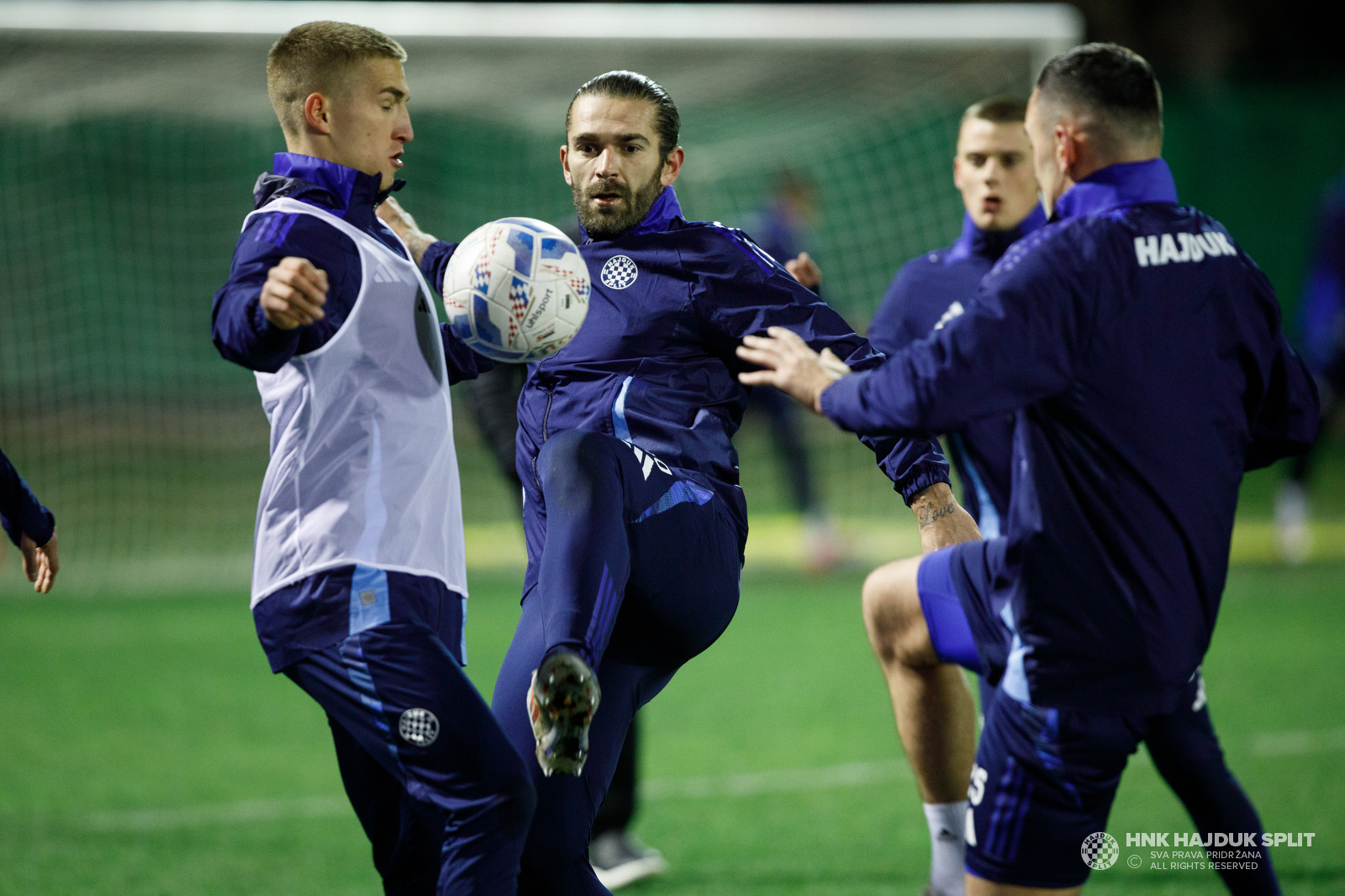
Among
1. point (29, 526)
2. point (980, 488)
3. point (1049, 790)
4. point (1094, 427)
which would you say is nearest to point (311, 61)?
point (29, 526)

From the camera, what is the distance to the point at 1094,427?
2.88m

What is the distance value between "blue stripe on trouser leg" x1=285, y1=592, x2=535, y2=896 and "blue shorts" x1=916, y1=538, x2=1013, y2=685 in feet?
3.82

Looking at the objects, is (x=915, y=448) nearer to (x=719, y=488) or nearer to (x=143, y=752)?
(x=719, y=488)

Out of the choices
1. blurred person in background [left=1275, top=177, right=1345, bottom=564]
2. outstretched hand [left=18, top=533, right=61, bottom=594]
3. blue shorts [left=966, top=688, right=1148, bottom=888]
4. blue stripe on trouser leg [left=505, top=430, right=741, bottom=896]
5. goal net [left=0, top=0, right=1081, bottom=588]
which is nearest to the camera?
blue shorts [left=966, top=688, right=1148, bottom=888]

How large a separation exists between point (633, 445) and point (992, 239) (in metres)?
1.95

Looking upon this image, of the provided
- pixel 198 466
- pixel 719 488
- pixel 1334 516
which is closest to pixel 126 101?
pixel 198 466

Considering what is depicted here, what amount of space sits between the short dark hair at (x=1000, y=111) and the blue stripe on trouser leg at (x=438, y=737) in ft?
9.30

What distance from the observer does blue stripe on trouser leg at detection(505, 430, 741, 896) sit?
3.14 m

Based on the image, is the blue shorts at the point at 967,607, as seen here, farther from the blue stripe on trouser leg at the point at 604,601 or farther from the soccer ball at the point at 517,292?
the soccer ball at the point at 517,292

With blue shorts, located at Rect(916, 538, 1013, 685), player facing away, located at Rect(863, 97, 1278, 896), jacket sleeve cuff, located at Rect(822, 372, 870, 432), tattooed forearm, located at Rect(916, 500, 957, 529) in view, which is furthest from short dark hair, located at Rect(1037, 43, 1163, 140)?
tattooed forearm, located at Rect(916, 500, 957, 529)

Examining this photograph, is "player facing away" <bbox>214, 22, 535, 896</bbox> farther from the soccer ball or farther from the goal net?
the goal net

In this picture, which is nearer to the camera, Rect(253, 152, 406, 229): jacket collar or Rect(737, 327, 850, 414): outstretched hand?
Rect(737, 327, 850, 414): outstretched hand

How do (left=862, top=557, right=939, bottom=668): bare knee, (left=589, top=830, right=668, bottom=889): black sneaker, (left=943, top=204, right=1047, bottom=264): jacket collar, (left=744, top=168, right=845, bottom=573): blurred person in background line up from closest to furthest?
(left=862, top=557, right=939, bottom=668): bare knee → (left=943, top=204, right=1047, bottom=264): jacket collar → (left=589, top=830, right=668, bottom=889): black sneaker → (left=744, top=168, right=845, bottom=573): blurred person in background

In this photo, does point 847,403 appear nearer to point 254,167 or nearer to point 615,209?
point 615,209
